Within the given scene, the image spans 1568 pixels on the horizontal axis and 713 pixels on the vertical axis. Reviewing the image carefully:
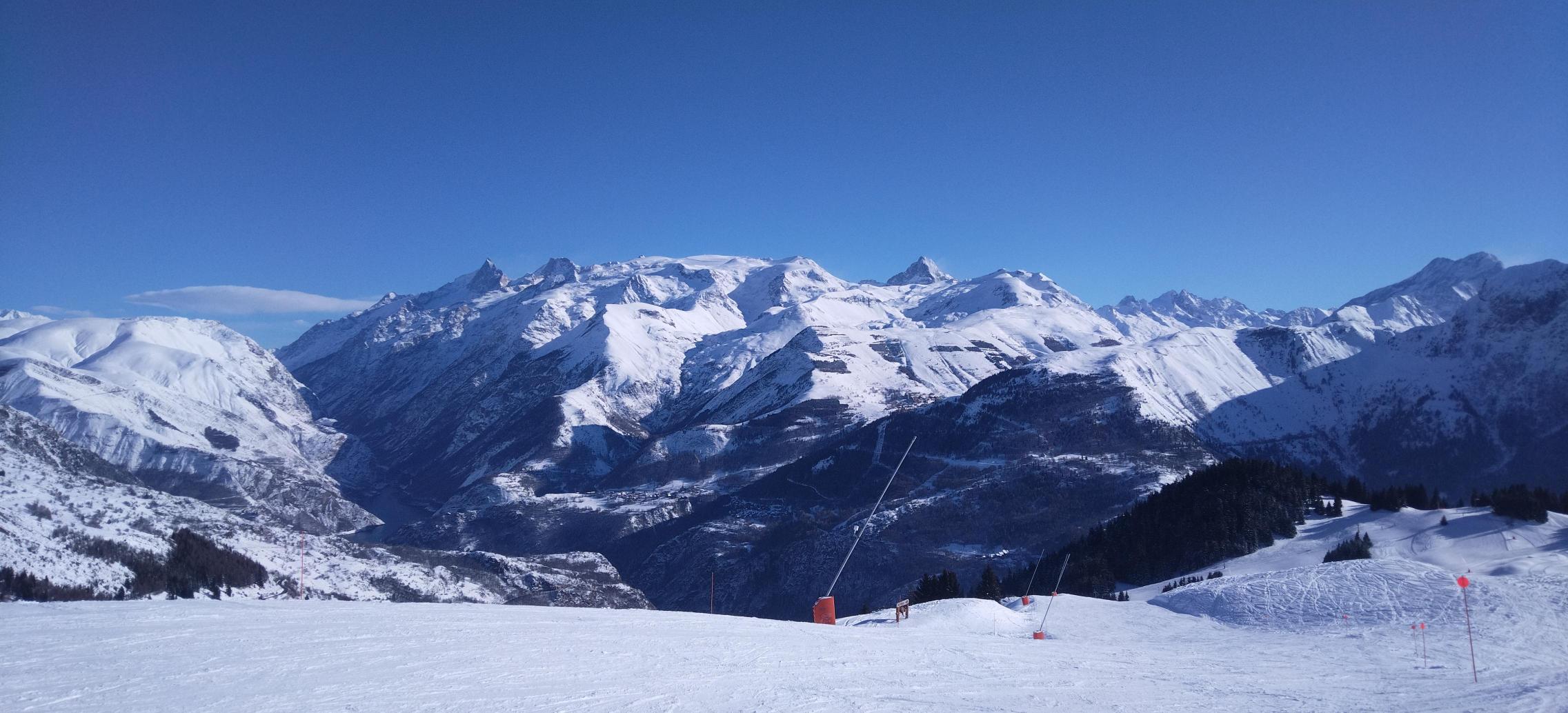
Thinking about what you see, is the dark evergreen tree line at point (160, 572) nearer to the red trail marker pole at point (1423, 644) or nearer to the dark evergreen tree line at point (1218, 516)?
the dark evergreen tree line at point (1218, 516)

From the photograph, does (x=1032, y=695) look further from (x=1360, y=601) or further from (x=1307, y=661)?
(x=1360, y=601)

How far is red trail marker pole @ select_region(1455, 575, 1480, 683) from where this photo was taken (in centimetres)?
2291

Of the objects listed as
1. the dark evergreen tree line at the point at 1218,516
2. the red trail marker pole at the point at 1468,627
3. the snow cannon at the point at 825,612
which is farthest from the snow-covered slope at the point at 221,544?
the red trail marker pole at the point at 1468,627

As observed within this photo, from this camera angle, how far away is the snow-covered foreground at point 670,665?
16.8 metres

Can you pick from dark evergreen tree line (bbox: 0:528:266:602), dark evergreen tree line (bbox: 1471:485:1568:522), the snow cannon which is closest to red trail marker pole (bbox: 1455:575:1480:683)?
the snow cannon

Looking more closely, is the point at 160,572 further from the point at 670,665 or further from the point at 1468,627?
the point at 1468,627

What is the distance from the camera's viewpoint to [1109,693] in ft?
64.1

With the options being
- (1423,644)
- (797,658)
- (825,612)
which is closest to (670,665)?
(797,658)

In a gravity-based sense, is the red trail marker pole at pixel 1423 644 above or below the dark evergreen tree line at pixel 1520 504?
below

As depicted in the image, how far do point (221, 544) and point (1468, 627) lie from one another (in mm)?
114523

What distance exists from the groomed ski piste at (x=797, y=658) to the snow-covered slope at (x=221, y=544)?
6279 cm

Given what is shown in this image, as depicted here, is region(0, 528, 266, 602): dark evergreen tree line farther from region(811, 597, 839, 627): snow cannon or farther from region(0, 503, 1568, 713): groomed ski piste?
region(811, 597, 839, 627): snow cannon

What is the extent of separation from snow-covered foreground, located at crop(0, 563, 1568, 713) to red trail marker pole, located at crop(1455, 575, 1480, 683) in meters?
0.23

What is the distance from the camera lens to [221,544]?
102 meters
